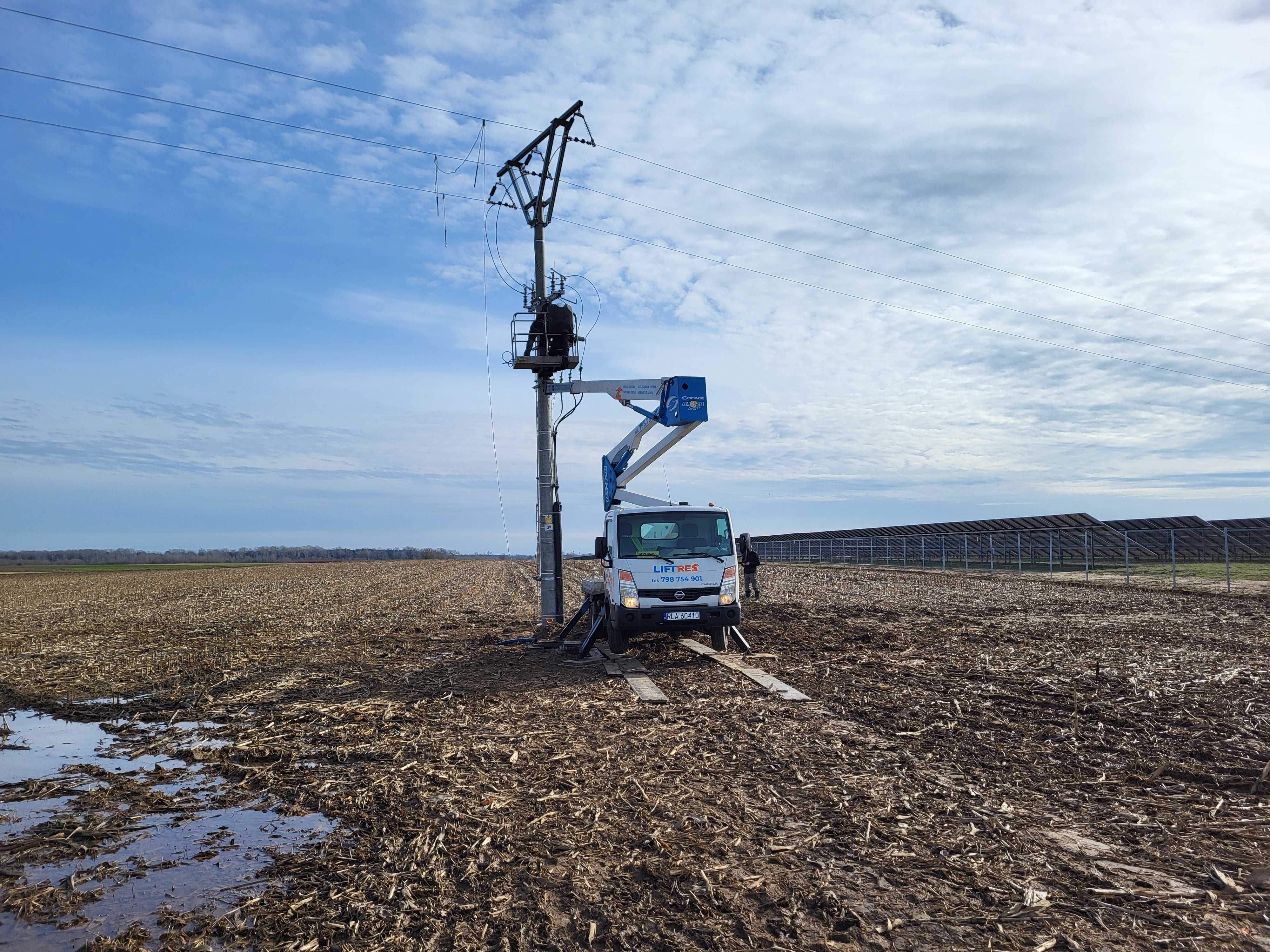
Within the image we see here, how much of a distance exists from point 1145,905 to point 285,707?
9223mm

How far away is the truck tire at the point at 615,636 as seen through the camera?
14.0 meters

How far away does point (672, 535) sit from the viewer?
45.6ft

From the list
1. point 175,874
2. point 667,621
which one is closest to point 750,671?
point 667,621

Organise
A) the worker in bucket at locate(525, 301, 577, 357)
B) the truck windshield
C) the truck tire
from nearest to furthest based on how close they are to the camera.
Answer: the truck windshield, the truck tire, the worker in bucket at locate(525, 301, 577, 357)

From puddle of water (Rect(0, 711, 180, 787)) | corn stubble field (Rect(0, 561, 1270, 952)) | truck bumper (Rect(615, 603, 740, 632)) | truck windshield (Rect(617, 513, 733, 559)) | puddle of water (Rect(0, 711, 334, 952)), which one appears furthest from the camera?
truck windshield (Rect(617, 513, 733, 559))

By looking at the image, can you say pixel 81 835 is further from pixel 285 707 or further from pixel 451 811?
pixel 285 707

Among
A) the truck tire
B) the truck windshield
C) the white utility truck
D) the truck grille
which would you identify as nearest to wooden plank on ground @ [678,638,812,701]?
the white utility truck

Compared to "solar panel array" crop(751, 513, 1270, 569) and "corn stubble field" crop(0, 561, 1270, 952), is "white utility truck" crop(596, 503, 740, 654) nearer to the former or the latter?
"corn stubble field" crop(0, 561, 1270, 952)

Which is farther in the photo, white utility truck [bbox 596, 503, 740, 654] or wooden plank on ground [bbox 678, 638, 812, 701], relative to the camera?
white utility truck [bbox 596, 503, 740, 654]

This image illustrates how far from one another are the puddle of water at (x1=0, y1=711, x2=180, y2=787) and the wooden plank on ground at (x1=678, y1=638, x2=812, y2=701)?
266 inches

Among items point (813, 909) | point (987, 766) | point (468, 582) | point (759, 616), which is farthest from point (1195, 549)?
Result: point (813, 909)

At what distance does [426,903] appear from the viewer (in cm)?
467

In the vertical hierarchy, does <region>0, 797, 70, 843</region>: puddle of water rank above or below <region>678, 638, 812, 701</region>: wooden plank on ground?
above

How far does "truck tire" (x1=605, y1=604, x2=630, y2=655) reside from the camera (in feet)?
45.8
